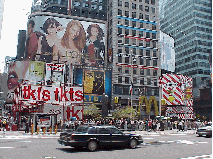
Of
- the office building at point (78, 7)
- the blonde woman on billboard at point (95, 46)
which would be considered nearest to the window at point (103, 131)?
the blonde woman on billboard at point (95, 46)

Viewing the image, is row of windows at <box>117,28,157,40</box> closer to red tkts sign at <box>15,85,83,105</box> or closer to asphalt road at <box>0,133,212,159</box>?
red tkts sign at <box>15,85,83,105</box>

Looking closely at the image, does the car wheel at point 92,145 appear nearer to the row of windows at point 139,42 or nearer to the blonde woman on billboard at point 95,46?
the blonde woman on billboard at point 95,46

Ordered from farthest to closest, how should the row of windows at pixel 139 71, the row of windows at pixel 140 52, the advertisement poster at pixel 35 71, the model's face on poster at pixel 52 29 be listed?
the row of windows at pixel 140 52 < the row of windows at pixel 139 71 < the model's face on poster at pixel 52 29 < the advertisement poster at pixel 35 71

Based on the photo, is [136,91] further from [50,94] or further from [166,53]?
[50,94]

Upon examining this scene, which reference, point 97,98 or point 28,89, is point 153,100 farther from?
point 28,89

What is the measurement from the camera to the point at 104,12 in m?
105

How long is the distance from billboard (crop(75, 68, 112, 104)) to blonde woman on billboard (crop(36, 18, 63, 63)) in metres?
10.0

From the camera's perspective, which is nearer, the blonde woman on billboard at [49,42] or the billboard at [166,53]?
the blonde woman on billboard at [49,42]

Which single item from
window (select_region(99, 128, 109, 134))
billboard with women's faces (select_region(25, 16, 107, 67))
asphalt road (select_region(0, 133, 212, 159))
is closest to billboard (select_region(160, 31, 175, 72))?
billboard with women's faces (select_region(25, 16, 107, 67))

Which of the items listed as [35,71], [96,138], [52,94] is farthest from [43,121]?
[35,71]

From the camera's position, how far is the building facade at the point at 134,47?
258ft

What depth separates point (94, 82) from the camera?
71.9 meters

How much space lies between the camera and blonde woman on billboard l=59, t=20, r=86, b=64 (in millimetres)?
76125

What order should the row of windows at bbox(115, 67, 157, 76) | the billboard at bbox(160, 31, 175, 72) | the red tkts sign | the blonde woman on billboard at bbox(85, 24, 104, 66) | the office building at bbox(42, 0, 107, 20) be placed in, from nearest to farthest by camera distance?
the red tkts sign → the blonde woman on billboard at bbox(85, 24, 104, 66) → the row of windows at bbox(115, 67, 157, 76) → the billboard at bbox(160, 31, 175, 72) → the office building at bbox(42, 0, 107, 20)
